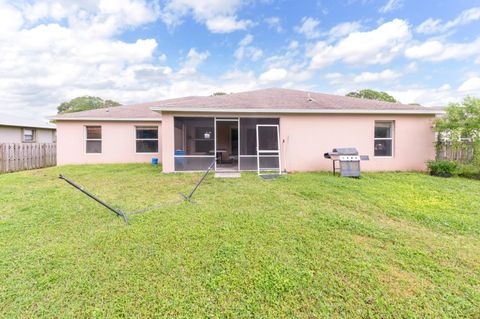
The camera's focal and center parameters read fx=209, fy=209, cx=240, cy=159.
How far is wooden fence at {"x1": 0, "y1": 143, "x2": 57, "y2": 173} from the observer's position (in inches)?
400

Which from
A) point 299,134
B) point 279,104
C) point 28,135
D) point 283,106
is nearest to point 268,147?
point 299,134

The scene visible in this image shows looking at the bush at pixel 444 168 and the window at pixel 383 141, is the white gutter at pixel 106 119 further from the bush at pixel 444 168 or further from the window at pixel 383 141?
the bush at pixel 444 168

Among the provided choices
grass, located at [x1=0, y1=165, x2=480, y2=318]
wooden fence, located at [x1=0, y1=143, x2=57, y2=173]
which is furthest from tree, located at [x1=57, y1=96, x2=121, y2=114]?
grass, located at [x1=0, y1=165, x2=480, y2=318]

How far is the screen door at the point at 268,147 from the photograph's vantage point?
9016mm

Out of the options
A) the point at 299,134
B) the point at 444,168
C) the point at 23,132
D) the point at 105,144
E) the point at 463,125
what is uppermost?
the point at 23,132

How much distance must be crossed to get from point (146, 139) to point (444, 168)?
13.9m

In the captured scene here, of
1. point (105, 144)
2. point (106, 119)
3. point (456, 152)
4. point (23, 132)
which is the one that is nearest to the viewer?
point (456, 152)

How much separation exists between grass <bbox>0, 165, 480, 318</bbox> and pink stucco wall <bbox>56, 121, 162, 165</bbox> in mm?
6348

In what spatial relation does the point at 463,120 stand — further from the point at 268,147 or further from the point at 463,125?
the point at 268,147

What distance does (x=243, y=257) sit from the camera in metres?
2.86

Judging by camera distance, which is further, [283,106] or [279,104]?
[279,104]

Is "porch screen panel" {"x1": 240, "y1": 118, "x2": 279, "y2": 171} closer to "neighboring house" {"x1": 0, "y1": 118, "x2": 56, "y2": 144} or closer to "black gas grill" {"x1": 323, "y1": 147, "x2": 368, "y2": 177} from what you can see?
"black gas grill" {"x1": 323, "y1": 147, "x2": 368, "y2": 177}

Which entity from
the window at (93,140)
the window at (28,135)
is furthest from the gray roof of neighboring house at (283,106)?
the window at (28,135)

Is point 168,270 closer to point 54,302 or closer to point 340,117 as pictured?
point 54,302
